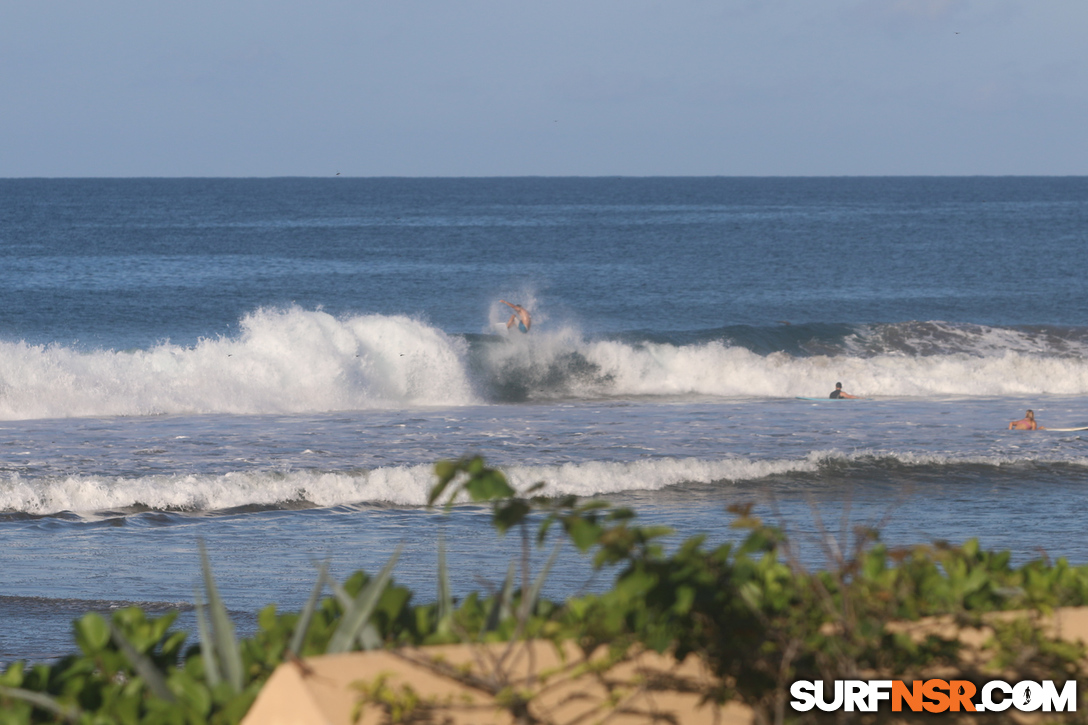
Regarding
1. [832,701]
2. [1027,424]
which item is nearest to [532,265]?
[1027,424]

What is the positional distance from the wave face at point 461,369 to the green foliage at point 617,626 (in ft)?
61.9

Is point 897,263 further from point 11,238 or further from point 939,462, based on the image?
point 11,238

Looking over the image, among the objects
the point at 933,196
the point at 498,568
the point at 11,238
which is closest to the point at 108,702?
the point at 498,568

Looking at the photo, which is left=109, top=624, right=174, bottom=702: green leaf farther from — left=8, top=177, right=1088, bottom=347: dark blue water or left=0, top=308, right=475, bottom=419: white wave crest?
left=8, top=177, right=1088, bottom=347: dark blue water

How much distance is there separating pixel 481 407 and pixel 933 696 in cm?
2038

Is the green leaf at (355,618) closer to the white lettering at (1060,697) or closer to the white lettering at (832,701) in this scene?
the white lettering at (832,701)

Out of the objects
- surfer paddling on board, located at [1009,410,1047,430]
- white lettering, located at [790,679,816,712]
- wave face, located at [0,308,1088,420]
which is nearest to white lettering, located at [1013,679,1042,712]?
white lettering, located at [790,679,816,712]

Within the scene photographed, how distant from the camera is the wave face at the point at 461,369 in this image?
2247 cm

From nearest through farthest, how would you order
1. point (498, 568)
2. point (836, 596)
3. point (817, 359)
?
1. point (836, 596)
2. point (498, 568)
3. point (817, 359)

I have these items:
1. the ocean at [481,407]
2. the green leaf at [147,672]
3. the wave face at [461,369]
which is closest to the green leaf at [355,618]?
the green leaf at [147,672]

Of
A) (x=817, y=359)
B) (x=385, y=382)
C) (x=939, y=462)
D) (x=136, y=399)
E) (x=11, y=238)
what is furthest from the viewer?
(x=11, y=238)

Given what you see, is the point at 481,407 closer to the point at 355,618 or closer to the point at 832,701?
the point at 355,618

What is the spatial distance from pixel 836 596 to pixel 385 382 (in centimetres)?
2180

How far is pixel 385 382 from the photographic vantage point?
81.8 feet
